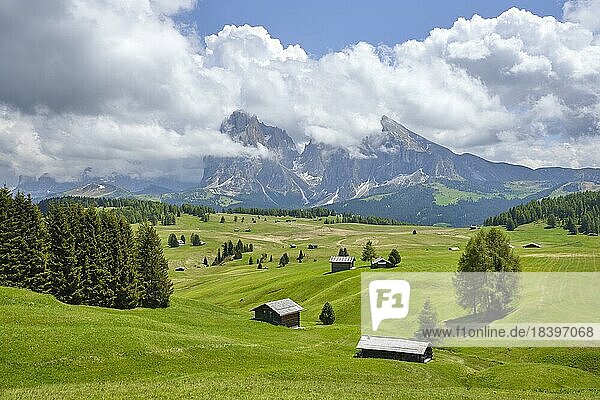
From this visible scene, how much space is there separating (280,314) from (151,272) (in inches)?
891

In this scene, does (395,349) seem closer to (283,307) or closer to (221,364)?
(221,364)

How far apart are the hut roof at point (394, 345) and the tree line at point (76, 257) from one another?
1360 inches

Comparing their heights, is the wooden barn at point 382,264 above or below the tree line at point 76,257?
below

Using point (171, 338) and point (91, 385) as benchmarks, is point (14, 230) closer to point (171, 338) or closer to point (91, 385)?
point (171, 338)

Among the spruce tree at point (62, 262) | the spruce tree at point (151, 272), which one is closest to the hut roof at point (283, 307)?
the spruce tree at point (151, 272)

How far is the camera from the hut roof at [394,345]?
58469 millimetres

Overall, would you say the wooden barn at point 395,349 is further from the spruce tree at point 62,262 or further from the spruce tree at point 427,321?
the spruce tree at point 62,262

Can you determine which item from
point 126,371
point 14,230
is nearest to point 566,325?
point 126,371

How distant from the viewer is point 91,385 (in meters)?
36.2

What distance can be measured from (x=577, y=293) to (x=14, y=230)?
9042 cm

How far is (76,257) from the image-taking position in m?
67.5

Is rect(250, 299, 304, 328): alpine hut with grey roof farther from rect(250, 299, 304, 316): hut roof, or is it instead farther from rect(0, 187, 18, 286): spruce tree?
rect(0, 187, 18, 286): spruce tree

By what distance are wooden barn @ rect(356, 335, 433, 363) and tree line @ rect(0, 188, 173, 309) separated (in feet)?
114

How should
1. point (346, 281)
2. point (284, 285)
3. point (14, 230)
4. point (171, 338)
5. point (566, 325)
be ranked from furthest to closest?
point (284, 285)
point (346, 281)
point (566, 325)
point (14, 230)
point (171, 338)
